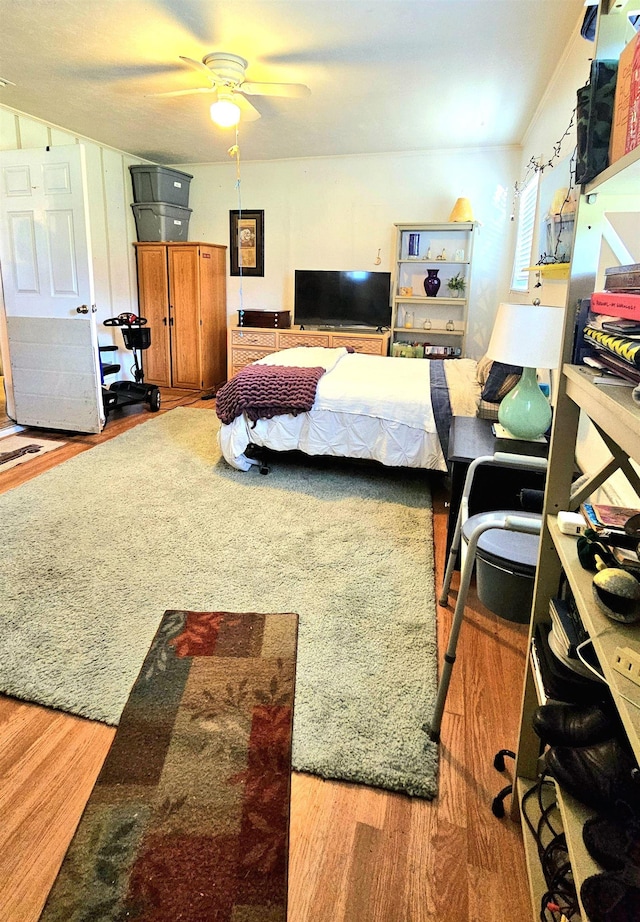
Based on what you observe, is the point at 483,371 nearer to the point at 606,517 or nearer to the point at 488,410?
the point at 488,410

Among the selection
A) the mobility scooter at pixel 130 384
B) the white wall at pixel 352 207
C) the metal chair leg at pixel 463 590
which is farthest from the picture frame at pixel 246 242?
the metal chair leg at pixel 463 590

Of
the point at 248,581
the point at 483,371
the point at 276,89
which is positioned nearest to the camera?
the point at 248,581

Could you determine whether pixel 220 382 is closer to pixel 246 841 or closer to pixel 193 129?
pixel 193 129

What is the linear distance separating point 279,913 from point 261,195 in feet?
20.5

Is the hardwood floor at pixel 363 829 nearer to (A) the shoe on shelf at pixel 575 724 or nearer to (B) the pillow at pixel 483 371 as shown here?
(A) the shoe on shelf at pixel 575 724

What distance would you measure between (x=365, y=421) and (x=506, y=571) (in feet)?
5.82

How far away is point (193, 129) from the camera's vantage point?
468cm

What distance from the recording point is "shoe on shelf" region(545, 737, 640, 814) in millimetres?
850

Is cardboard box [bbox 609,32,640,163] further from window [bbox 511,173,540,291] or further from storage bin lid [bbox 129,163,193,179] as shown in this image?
storage bin lid [bbox 129,163,193,179]

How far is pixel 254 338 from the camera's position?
19.2 ft

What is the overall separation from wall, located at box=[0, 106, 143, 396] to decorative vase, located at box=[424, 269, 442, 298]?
3.24 metres

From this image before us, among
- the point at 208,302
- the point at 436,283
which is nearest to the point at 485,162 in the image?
the point at 436,283

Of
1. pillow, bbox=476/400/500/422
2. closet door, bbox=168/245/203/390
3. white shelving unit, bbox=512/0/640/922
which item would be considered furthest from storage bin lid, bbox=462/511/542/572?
closet door, bbox=168/245/203/390

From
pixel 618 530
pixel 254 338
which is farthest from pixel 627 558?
pixel 254 338
